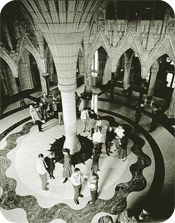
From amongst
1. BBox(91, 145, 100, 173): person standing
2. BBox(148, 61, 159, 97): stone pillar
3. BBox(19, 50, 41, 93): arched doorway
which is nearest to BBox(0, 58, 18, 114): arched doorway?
BBox(19, 50, 41, 93): arched doorway

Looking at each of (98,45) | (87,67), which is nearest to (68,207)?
(87,67)

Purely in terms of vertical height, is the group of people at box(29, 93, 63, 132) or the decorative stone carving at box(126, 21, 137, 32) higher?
the decorative stone carving at box(126, 21, 137, 32)

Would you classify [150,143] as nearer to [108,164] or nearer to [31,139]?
[108,164]

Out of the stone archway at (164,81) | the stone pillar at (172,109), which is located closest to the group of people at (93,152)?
the stone pillar at (172,109)

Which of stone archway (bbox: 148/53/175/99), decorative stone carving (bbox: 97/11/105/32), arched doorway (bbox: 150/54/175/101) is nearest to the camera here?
decorative stone carving (bbox: 97/11/105/32)

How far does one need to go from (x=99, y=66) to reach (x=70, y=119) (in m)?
9.45

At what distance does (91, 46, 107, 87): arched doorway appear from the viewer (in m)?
16.1

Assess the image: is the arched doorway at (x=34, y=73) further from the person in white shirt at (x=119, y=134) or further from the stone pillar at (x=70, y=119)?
the person in white shirt at (x=119, y=134)

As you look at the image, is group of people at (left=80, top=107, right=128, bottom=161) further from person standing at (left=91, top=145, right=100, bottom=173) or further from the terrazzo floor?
the terrazzo floor

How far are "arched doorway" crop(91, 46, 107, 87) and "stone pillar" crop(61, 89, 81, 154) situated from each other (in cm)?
916

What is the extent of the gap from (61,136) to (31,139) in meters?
1.60

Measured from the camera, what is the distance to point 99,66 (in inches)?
656

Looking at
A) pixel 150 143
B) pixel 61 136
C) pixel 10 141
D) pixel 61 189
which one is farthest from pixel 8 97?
pixel 150 143

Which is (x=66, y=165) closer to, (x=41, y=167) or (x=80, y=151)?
(x=41, y=167)
